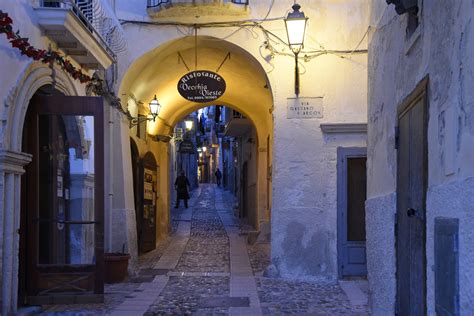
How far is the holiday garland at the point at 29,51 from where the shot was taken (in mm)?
6430

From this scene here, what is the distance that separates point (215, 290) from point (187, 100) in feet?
19.4

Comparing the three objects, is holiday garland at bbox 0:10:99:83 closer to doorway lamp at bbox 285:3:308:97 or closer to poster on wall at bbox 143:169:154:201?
doorway lamp at bbox 285:3:308:97

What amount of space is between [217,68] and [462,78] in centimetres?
1050

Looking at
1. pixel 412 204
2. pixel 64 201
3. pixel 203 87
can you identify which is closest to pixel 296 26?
pixel 203 87

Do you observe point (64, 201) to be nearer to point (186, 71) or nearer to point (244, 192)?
point (186, 71)

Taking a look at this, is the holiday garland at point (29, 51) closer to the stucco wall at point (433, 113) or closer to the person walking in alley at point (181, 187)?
the stucco wall at point (433, 113)

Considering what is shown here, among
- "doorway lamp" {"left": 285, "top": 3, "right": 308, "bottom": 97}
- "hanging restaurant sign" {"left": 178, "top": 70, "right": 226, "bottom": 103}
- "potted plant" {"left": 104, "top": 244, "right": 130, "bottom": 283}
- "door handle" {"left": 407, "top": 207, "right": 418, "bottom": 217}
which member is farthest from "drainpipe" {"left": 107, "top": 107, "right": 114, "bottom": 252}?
"door handle" {"left": 407, "top": 207, "right": 418, "bottom": 217}

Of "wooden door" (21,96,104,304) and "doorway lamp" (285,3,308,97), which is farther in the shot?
"doorway lamp" (285,3,308,97)

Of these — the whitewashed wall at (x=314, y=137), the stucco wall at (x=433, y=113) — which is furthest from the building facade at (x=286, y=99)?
the stucco wall at (x=433, y=113)

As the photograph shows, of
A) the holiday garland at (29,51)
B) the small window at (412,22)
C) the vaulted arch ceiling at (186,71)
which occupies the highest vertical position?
the vaulted arch ceiling at (186,71)

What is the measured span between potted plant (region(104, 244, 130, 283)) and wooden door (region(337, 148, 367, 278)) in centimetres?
354

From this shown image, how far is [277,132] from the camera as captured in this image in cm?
1097

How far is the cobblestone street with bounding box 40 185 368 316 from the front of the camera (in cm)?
822

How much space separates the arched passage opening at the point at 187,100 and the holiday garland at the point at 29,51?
311 centimetres
